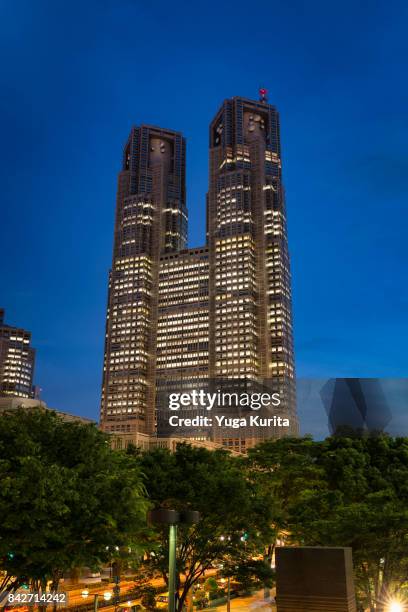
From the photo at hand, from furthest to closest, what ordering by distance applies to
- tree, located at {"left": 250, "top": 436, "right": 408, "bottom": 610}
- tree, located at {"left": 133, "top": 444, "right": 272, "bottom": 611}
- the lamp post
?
1. tree, located at {"left": 250, "top": 436, "right": 408, "bottom": 610}
2. tree, located at {"left": 133, "top": 444, "right": 272, "bottom": 611}
3. the lamp post

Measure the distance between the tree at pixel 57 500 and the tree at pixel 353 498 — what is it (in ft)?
51.0

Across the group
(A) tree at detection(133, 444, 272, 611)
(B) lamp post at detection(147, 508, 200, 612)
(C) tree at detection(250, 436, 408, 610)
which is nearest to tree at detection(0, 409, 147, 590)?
(B) lamp post at detection(147, 508, 200, 612)

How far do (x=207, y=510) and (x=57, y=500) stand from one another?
48.1 ft

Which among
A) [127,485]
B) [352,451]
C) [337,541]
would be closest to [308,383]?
[352,451]

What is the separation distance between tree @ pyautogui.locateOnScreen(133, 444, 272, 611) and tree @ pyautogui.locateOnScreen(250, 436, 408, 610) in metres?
3.06

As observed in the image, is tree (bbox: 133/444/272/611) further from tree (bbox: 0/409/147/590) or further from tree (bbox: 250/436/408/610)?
tree (bbox: 0/409/147/590)

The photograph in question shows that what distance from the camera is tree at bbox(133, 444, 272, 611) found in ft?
104

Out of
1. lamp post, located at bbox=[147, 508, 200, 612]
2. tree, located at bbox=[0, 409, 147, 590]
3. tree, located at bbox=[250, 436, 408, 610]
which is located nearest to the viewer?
lamp post, located at bbox=[147, 508, 200, 612]

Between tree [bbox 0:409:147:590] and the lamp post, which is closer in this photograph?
the lamp post

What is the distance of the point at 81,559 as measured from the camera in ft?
65.0

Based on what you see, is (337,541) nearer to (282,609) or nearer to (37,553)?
(282,609)

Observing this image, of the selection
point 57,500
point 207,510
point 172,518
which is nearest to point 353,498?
point 207,510

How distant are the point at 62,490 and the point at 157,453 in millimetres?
15850

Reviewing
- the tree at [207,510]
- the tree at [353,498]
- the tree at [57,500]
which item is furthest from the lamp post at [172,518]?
the tree at [353,498]
